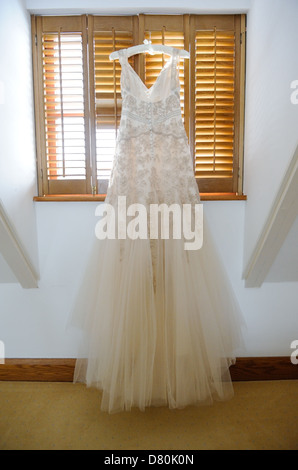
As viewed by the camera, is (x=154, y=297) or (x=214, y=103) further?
(x=214, y=103)

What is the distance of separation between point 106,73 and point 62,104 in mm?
299

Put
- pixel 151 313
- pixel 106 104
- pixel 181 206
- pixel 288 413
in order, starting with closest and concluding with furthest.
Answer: pixel 151 313, pixel 181 206, pixel 288 413, pixel 106 104

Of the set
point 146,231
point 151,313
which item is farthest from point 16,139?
point 151,313

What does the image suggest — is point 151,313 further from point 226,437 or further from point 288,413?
point 288,413

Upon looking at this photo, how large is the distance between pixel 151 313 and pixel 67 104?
4.07 feet

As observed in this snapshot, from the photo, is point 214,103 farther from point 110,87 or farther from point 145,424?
point 145,424

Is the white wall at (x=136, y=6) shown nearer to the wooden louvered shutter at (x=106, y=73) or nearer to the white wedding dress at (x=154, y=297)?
the wooden louvered shutter at (x=106, y=73)

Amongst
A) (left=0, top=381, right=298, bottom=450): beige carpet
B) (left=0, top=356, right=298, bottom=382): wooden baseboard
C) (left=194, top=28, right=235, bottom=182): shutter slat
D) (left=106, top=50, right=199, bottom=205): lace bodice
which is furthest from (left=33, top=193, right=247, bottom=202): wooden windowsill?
(left=0, top=381, right=298, bottom=450): beige carpet

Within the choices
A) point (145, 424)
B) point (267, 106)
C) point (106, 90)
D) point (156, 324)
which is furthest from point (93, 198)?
point (145, 424)

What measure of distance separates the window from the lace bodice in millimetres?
294

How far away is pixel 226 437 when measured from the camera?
1359 millimetres

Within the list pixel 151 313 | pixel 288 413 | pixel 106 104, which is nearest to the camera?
pixel 151 313

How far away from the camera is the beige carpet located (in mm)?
1331

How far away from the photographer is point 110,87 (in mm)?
1656
